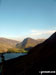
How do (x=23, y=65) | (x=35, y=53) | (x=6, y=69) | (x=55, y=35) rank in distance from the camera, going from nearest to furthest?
(x=55, y=35)
(x=35, y=53)
(x=23, y=65)
(x=6, y=69)

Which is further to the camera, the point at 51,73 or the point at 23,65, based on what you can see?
the point at 23,65

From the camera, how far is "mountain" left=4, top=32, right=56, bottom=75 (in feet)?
21.7

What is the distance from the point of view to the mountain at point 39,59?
6625 mm

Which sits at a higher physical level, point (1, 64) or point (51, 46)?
point (51, 46)

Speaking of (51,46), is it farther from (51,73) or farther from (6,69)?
(6,69)

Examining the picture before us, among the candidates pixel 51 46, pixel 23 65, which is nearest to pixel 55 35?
pixel 51 46

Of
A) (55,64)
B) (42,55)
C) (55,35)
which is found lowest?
(55,64)

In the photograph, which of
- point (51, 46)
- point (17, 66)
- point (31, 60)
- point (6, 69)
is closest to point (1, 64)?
point (6, 69)

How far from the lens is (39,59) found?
7105 mm

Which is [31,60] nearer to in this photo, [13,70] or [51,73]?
[51,73]

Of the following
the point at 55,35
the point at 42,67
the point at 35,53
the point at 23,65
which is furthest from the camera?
the point at 23,65

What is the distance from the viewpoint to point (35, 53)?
6.94m

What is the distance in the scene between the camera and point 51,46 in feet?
21.7

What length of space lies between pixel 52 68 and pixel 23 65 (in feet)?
6.41
